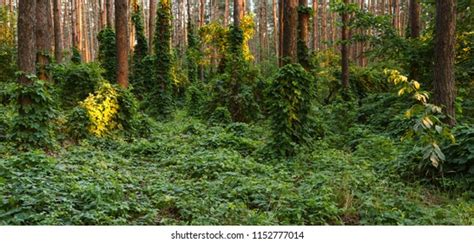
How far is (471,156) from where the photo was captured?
681 cm

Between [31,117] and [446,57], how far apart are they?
8.53 metres

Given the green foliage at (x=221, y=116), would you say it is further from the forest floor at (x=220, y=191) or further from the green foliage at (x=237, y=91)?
the forest floor at (x=220, y=191)

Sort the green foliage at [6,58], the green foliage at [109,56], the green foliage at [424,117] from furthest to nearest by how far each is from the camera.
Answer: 1. the green foliage at [109,56]
2. the green foliage at [6,58]
3. the green foliage at [424,117]

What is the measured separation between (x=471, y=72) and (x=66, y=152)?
10757mm

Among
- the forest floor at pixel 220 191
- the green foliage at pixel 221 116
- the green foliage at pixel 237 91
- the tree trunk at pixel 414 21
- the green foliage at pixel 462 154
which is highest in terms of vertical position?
the tree trunk at pixel 414 21

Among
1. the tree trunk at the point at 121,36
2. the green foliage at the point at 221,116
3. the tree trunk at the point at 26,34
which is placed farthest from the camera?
the green foliage at the point at 221,116

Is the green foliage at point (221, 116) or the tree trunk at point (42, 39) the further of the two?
the green foliage at point (221, 116)

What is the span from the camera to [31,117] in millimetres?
8969

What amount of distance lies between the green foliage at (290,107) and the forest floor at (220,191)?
1.62 ft

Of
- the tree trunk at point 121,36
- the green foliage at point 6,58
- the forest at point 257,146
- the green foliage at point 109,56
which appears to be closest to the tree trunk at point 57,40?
the green foliage at point 109,56

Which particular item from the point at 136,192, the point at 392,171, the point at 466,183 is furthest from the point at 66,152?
the point at 466,183

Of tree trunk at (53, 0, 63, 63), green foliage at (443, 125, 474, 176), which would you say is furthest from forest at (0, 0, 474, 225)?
tree trunk at (53, 0, 63, 63)

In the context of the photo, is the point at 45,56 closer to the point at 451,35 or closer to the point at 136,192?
the point at 136,192

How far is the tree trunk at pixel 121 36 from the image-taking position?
43.9 ft
